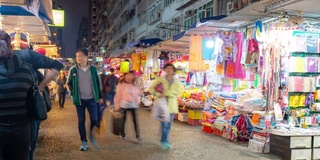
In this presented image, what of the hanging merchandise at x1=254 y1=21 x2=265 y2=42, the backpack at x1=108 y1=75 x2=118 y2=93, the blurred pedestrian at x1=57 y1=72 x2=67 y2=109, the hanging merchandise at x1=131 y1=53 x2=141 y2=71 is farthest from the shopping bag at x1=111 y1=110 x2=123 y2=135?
the hanging merchandise at x1=131 y1=53 x2=141 y2=71

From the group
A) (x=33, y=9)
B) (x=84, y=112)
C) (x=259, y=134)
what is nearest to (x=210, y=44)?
(x=259, y=134)

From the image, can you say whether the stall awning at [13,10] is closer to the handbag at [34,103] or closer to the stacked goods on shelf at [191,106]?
the handbag at [34,103]

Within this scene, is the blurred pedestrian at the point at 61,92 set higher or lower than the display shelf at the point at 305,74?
lower

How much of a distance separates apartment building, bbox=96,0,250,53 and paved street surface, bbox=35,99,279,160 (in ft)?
28.1

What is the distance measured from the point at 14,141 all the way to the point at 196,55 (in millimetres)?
8845

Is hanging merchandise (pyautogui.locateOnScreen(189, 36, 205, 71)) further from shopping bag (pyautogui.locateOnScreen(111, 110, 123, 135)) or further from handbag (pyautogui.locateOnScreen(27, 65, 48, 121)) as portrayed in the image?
handbag (pyautogui.locateOnScreen(27, 65, 48, 121))

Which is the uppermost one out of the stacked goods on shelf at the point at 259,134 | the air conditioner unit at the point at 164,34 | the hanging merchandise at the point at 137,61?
the air conditioner unit at the point at 164,34

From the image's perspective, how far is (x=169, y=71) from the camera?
8.27 m

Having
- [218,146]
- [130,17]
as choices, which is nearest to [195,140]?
[218,146]

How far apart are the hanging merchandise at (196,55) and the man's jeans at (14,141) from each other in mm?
8641

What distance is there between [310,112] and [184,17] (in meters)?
16.2

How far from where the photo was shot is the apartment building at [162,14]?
62.5 ft

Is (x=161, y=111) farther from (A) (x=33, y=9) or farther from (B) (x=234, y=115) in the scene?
(A) (x=33, y=9)

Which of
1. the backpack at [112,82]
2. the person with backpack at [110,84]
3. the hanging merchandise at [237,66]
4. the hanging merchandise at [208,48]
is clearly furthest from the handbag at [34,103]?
the backpack at [112,82]
